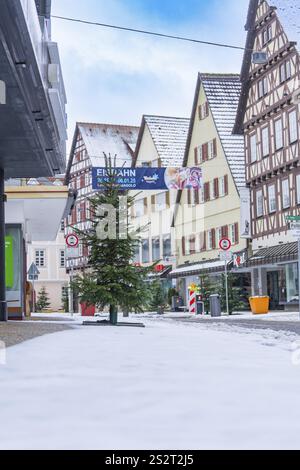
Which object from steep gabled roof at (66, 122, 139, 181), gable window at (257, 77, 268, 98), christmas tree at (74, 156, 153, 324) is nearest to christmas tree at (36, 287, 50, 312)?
steep gabled roof at (66, 122, 139, 181)

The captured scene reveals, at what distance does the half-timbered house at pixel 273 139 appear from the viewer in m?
36.8

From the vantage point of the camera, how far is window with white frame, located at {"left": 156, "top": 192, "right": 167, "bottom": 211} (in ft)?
195

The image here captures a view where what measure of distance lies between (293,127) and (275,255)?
18.5 ft

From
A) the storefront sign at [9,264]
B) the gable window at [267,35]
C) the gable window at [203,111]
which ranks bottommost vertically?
the storefront sign at [9,264]

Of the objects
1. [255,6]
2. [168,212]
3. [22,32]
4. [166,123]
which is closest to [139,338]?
[22,32]

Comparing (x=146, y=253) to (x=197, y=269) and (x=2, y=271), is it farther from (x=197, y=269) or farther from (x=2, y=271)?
(x=2, y=271)

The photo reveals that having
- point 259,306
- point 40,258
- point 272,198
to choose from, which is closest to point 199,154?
point 272,198

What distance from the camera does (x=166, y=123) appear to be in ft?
205

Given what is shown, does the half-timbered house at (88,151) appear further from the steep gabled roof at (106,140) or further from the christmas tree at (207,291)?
the christmas tree at (207,291)

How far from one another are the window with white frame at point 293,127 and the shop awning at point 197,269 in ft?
31.4

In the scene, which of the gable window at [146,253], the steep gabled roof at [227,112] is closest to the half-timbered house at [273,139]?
the steep gabled roof at [227,112]

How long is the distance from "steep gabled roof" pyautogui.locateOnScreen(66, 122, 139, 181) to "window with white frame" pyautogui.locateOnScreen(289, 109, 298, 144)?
3502 centimetres

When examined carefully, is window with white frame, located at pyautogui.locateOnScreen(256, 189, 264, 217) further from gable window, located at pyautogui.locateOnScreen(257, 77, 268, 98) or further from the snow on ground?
the snow on ground

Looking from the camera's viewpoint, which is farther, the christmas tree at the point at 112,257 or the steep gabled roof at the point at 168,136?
the steep gabled roof at the point at 168,136
